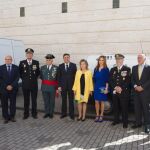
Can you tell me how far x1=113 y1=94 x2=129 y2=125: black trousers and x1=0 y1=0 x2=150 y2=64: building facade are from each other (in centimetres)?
475

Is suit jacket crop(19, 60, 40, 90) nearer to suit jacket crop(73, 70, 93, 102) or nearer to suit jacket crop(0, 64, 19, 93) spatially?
suit jacket crop(0, 64, 19, 93)

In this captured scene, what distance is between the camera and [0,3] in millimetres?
15602

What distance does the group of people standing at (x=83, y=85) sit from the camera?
764 cm

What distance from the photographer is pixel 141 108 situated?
773 cm

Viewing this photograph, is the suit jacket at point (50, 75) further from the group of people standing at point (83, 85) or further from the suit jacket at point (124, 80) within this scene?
the suit jacket at point (124, 80)

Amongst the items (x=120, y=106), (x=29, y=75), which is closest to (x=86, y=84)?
(x=120, y=106)

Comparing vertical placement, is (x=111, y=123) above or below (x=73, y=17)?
below

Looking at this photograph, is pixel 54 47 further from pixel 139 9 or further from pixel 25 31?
pixel 139 9

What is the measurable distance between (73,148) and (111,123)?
2.20 metres

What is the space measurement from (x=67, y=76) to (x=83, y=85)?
56 cm

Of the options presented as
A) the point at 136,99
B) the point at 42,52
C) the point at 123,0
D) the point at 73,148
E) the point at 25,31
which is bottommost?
the point at 73,148

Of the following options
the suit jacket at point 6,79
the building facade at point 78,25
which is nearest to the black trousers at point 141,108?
the suit jacket at point 6,79

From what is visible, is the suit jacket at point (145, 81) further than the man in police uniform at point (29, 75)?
No

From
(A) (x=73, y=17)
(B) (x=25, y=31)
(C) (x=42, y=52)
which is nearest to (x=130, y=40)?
(A) (x=73, y=17)
